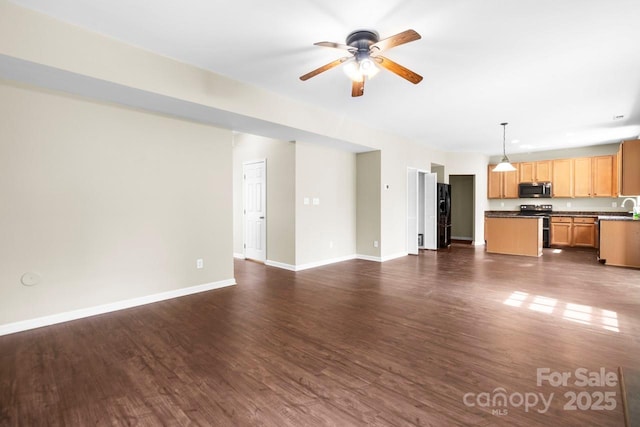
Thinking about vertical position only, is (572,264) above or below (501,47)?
below

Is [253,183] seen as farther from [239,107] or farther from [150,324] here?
[150,324]

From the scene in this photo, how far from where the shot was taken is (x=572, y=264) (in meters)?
5.89

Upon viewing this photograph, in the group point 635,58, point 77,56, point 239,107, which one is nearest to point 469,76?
point 635,58

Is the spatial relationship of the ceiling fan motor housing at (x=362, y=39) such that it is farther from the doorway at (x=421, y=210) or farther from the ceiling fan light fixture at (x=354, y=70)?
the doorway at (x=421, y=210)

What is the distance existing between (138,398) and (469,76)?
4345mm

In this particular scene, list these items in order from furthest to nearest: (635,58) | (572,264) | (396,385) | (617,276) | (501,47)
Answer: (572,264)
(617,276)
(635,58)
(501,47)
(396,385)

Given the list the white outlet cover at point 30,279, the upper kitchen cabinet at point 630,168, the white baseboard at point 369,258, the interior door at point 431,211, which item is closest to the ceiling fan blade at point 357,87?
the white outlet cover at point 30,279

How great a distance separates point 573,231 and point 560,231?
267 millimetres

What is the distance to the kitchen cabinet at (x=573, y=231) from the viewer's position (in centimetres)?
778


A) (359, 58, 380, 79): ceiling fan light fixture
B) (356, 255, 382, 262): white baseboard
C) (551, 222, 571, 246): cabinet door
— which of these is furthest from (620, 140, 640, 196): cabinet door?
(359, 58, 380, 79): ceiling fan light fixture

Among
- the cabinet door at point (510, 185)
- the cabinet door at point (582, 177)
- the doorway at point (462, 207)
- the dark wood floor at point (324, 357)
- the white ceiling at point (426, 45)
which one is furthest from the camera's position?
the doorway at point (462, 207)

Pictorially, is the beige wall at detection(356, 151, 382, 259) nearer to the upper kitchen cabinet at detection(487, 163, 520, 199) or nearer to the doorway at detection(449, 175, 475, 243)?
the doorway at detection(449, 175, 475, 243)

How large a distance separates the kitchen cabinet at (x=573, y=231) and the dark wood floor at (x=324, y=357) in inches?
174

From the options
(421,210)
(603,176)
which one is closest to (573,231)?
(603,176)
